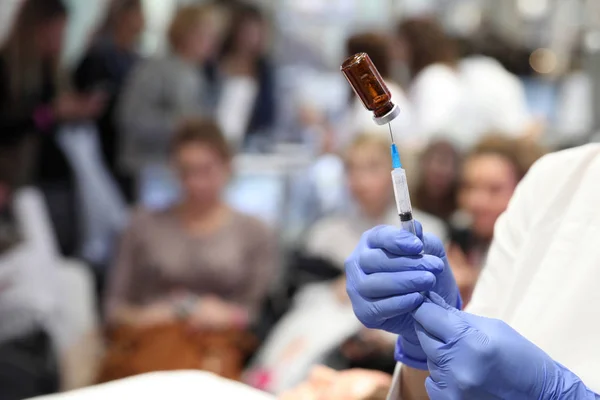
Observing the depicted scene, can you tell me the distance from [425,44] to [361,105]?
0.61 m

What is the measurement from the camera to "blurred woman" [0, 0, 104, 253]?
3.34 metres

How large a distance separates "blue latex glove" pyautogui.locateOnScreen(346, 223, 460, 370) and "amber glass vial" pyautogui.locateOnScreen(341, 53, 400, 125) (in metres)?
0.15

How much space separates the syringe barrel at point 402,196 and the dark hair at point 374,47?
2.80m

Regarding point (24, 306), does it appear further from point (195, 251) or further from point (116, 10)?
point (116, 10)

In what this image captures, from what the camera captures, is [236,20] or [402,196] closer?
[402,196]

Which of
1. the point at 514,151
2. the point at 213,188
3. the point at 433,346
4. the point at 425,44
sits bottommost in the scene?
the point at 213,188

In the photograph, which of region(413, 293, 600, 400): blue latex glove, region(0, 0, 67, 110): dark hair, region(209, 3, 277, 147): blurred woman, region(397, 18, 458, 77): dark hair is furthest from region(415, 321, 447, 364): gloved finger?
region(397, 18, 458, 77): dark hair

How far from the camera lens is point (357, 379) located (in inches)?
51.6

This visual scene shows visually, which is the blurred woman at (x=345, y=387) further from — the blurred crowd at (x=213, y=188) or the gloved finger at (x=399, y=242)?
the blurred crowd at (x=213, y=188)

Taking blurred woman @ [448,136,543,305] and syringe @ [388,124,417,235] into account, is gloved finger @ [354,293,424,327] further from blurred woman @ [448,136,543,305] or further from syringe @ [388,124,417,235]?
blurred woman @ [448,136,543,305]

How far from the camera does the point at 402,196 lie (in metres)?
0.99

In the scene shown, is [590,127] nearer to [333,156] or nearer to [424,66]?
[424,66]

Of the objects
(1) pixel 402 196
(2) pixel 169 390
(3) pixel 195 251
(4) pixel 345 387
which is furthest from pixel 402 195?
(3) pixel 195 251

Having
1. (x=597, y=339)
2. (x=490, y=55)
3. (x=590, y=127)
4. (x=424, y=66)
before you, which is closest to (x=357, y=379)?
(x=597, y=339)
